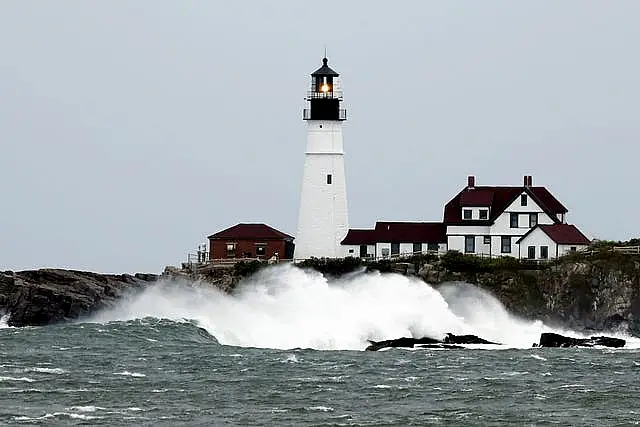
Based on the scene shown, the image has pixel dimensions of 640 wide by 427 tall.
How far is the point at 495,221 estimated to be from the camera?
212 feet

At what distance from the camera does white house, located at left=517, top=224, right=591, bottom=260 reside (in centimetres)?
6322

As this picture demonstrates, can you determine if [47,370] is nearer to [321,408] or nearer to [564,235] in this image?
[321,408]

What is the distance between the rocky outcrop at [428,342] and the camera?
5222cm

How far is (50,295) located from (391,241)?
1444cm

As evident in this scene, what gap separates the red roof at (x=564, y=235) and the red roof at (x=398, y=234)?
353 cm

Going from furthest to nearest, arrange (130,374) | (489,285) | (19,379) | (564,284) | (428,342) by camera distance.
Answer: (489,285)
(564,284)
(428,342)
(130,374)
(19,379)

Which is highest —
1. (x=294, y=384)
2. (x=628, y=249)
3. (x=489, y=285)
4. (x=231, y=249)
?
(x=231, y=249)

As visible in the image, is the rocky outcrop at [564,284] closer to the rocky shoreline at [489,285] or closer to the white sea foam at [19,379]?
the rocky shoreline at [489,285]

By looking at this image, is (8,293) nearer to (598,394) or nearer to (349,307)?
(349,307)

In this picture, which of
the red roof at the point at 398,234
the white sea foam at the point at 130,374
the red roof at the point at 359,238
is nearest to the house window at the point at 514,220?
the red roof at the point at 398,234

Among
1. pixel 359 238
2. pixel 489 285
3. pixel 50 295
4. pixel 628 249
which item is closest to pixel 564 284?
pixel 489 285

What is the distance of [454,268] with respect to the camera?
201ft

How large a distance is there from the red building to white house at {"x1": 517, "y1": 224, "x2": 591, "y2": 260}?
1025 cm

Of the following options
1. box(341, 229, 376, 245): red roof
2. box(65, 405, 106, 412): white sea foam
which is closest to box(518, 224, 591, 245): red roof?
box(341, 229, 376, 245): red roof
